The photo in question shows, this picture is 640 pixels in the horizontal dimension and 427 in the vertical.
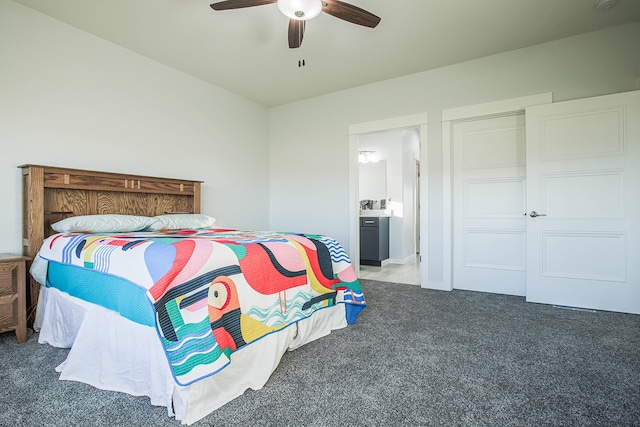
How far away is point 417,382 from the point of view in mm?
1648

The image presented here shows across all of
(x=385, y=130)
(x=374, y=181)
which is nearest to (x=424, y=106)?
(x=385, y=130)

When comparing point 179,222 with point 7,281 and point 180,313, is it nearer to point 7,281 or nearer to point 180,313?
point 7,281

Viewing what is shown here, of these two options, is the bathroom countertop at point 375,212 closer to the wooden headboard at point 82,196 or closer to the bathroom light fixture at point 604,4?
the wooden headboard at point 82,196

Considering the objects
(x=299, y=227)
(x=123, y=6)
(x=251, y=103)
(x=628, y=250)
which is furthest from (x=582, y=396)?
(x=251, y=103)

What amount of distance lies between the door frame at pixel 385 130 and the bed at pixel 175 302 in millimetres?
1591

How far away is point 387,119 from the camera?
13.1 ft

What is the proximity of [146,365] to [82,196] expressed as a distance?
6.64ft

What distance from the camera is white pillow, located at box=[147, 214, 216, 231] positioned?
2.84 m

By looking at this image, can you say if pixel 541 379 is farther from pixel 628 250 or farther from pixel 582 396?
pixel 628 250

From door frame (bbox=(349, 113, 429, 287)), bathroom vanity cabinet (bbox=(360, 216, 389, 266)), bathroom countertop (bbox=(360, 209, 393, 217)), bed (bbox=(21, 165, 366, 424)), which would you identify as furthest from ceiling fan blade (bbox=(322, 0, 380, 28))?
bathroom countertop (bbox=(360, 209, 393, 217))

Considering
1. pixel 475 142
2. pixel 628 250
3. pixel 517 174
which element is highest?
pixel 475 142

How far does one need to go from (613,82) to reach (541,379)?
2.82 metres

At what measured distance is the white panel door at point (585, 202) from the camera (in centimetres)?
277

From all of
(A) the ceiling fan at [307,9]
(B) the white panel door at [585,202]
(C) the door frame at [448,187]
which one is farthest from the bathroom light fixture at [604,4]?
(A) the ceiling fan at [307,9]
